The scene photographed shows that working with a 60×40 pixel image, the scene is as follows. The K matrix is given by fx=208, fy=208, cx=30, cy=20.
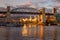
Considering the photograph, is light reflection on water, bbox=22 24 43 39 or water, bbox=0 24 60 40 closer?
water, bbox=0 24 60 40

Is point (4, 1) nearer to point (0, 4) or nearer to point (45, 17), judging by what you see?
point (0, 4)

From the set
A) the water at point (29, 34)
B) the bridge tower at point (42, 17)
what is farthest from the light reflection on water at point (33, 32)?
the bridge tower at point (42, 17)

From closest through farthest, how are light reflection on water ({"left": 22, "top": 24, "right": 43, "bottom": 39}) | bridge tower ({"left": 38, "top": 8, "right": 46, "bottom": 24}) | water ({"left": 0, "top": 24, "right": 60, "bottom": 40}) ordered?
water ({"left": 0, "top": 24, "right": 60, "bottom": 40}) → light reflection on water ({"left": 22, "top": 24, "right": 43, "bottom": 39}) → bridge tower ({"left": 38, "top": 8, "right": 46, "bottom": 24})

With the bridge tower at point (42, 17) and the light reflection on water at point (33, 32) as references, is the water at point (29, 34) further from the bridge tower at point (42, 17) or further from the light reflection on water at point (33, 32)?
the bridge tower at point (42, 17)

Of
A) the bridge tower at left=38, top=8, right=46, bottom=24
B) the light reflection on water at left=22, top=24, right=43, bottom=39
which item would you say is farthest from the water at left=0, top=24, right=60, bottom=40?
the bridge tower at left=38, top=8, right=46, bottom=24

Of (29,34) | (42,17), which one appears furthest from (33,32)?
Result: (42,17)

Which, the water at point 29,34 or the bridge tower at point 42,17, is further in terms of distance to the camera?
the bridge tower at point 42,17

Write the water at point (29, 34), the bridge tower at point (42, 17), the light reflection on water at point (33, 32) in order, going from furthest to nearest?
the bridge tower at point (42, 17) < the light reflection on water at point (33, 32) < the water at point (29, 34)

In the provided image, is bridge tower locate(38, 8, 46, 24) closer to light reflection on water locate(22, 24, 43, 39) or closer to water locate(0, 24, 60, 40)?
light reflection on water locate(22, 24, 43, 39)

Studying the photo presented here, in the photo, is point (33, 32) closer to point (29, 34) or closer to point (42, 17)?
point (29, 34)

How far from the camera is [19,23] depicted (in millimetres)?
6945

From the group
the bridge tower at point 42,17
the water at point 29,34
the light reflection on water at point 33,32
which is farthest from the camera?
the bridge tower at point 42,17

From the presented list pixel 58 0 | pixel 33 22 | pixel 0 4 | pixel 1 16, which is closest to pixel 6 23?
pixel 1 16

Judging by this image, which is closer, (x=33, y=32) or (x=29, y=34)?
(x=29, y=34)
